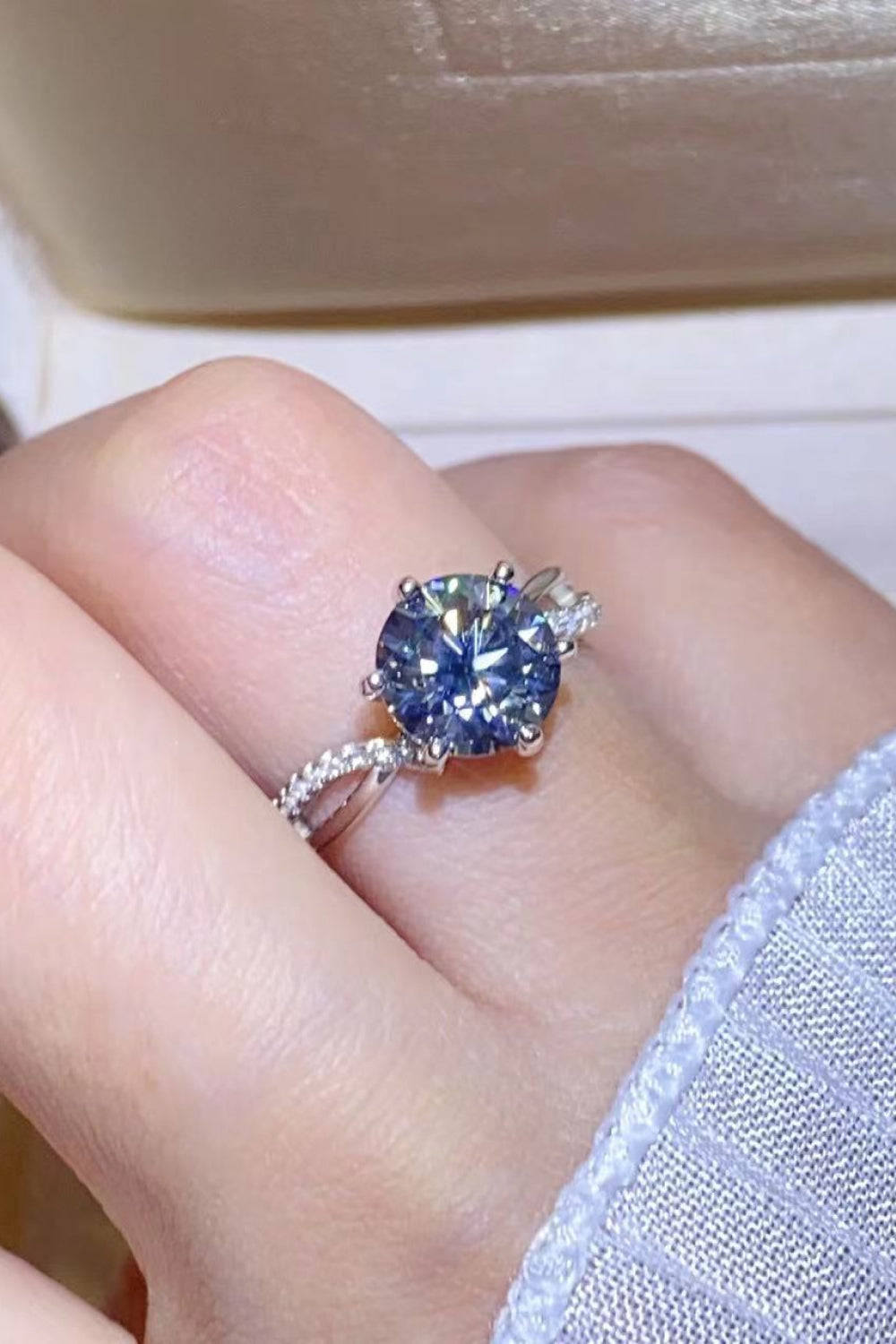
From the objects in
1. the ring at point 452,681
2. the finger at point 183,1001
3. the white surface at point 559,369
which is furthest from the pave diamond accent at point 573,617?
the white surface at point 559,369

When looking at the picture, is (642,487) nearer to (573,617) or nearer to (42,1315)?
(573,617)

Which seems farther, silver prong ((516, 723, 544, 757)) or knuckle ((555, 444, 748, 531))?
knuckle ((555, 444, 748, 531))

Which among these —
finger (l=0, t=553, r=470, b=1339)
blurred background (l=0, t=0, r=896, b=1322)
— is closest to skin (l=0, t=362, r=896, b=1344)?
finger (l=0, t=553, r=470, b=1339)

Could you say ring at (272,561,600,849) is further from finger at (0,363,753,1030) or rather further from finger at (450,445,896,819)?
finger at (450,445,896,819)

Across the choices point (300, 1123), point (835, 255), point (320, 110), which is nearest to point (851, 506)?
point (835, 255)

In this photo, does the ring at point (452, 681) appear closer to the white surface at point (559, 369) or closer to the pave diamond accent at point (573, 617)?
the pave diamond accent at point (573, 617)

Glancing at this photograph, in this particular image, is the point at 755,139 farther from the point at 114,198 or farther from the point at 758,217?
the point at 114,198
